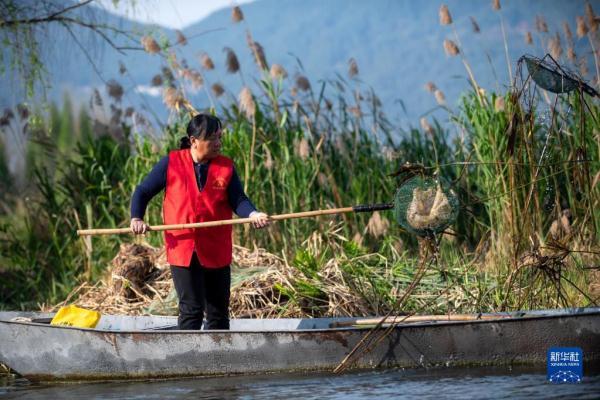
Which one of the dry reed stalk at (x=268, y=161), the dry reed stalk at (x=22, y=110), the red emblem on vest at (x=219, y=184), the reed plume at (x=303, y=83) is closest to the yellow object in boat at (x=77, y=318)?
the red emblem on vest at (x=219, y=184)

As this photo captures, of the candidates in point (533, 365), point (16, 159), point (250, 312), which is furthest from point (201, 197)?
point (16, 159)

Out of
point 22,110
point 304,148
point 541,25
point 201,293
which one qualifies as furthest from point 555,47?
point 22,110

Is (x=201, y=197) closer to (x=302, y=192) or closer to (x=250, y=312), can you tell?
(x=250, y=312)

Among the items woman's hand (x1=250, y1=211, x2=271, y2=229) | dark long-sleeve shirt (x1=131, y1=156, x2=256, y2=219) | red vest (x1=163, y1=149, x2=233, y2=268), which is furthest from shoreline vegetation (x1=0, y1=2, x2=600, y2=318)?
red vest (x1=163, y1=149, x2=233, y2=268)

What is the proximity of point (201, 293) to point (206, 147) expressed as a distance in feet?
2.76

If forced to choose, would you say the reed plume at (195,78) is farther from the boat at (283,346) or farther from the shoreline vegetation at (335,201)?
the boat at (283,346)

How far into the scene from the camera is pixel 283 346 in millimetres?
6734

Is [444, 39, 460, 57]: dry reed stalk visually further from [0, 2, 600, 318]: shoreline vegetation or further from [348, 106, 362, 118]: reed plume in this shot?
[348, 106, 362, 118]: reed plume

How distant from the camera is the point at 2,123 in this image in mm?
10633

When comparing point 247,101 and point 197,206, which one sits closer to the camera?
point 197,206

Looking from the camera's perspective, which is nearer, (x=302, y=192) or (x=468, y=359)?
(x=468, y=359)

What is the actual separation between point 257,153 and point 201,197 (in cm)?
305

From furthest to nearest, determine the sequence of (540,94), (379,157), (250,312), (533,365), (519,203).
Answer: (379,157) < (540,94) < (519,203) < (250,312) < (533,365)

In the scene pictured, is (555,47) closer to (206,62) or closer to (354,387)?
(206,62)
